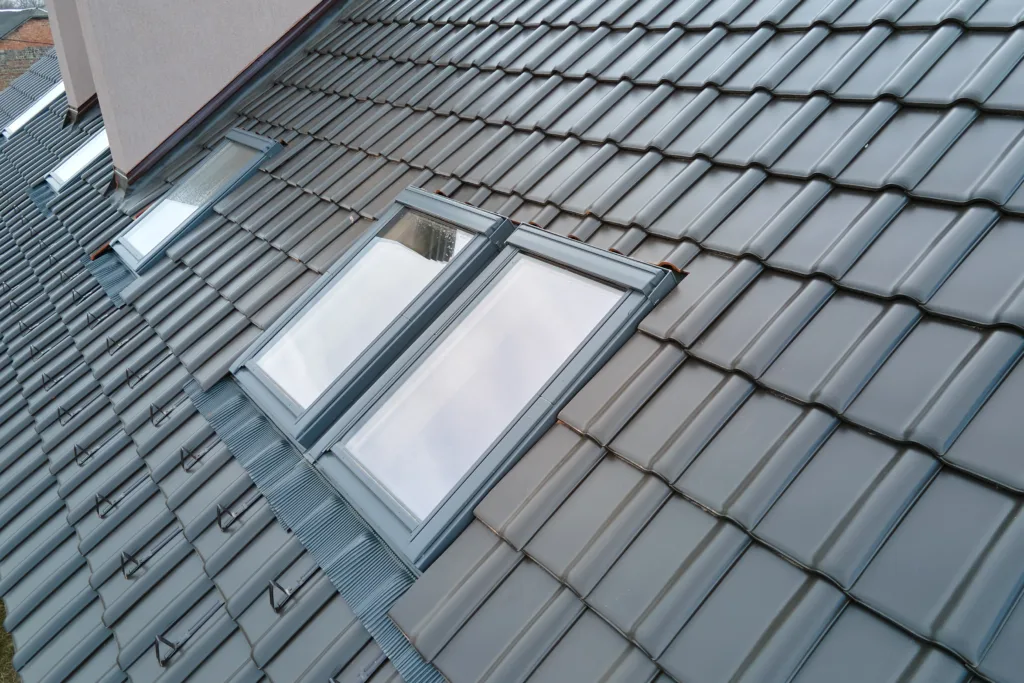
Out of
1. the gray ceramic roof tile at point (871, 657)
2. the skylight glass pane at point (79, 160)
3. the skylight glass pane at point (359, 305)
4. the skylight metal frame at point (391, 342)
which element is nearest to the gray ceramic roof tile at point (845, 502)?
the gray ceramic roof tile at point (871, 657)

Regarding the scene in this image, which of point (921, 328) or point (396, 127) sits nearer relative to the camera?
point (921, 328)

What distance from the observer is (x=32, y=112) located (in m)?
13.9

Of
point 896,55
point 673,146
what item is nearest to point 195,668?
point 673,146

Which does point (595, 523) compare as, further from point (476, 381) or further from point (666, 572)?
point (476, 381)

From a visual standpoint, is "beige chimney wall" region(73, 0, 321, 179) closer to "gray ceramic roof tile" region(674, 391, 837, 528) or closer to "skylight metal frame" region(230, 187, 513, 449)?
"skylight metal frame" region(230, 187, 513, 449)

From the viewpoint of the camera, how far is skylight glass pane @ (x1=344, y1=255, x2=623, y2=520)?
9.57 feet

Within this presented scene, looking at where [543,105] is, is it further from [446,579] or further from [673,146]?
[446,579]

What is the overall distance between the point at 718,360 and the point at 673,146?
1.37 m

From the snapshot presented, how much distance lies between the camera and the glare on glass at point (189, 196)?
20.1 ft

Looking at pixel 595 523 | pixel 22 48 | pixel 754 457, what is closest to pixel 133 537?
pixel 595 523

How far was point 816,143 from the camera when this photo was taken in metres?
3.01

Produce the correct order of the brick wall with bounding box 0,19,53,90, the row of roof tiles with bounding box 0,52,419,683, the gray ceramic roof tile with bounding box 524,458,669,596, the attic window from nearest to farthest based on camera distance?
the gray ceramic roof tile with bounding box 524,458,669,596
the row of roof tiles with bounding box 0,52,419,683
the attic window
the brick wall with bounding box 0,19,53,90

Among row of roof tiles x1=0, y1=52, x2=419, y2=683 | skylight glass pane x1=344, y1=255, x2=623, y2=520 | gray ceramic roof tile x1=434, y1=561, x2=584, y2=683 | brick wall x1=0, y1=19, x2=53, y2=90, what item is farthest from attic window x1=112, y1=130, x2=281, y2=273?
brick wall x1=0, y1=19, x2=53, y2=90

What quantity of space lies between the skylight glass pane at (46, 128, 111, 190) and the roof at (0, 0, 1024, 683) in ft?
16.3
